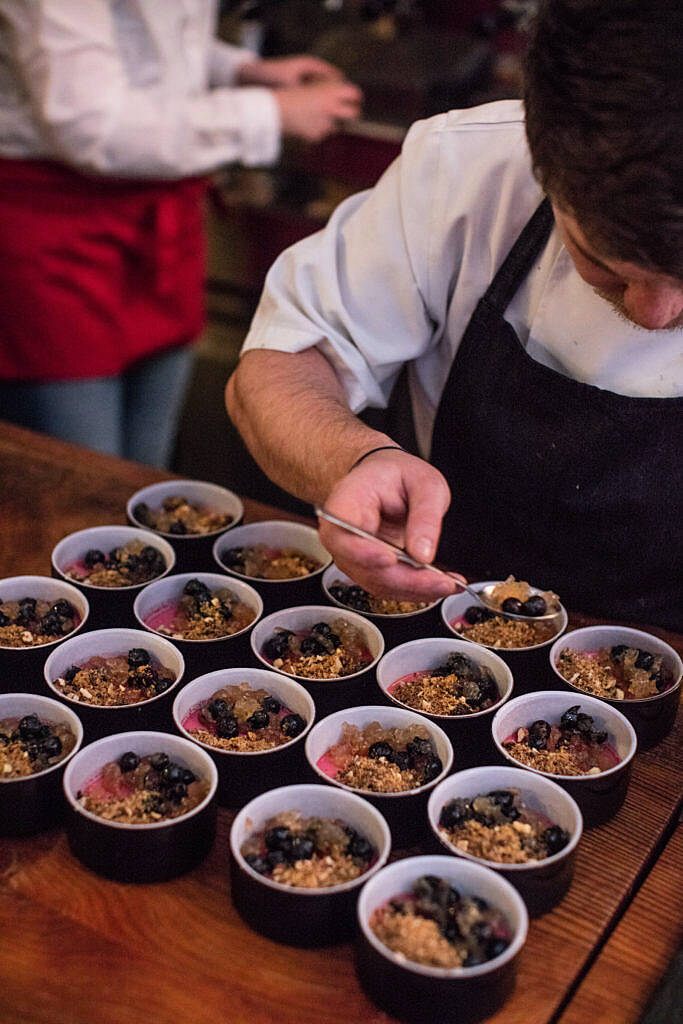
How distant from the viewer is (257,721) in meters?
1.23

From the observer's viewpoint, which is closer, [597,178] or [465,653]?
[597,178]

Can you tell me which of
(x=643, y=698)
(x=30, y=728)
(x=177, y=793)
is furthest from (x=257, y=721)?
(x=643, y=698)

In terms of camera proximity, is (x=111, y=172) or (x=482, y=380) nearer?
(x=482, y=380)

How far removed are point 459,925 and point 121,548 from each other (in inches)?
32.6

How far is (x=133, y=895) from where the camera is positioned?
1.06 meters

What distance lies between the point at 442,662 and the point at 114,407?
1563 mm

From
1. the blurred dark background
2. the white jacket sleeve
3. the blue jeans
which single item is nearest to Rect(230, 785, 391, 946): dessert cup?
the white jacket sleeve

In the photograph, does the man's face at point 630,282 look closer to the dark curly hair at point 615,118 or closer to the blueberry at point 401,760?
the dark curly hair at point 615,118

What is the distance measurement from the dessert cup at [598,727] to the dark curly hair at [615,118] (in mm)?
523

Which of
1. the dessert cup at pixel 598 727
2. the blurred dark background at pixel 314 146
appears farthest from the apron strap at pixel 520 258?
the blurred dark background at pixel 314 146

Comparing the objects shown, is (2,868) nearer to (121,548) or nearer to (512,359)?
(121,548)

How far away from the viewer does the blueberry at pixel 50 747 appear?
45.4 inches

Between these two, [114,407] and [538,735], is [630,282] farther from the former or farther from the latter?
[114,407]

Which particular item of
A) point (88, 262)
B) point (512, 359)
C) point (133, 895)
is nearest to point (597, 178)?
point (512, 359)
